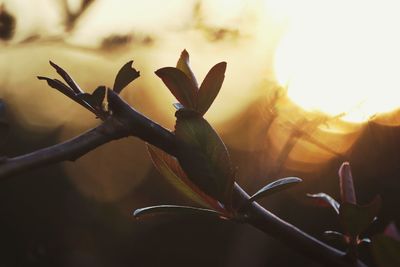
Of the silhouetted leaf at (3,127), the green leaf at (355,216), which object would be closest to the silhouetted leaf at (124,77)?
the silhouetted leaf at (3,127)

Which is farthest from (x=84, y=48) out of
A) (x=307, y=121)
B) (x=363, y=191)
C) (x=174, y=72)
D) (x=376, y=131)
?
(x=363, y=191)

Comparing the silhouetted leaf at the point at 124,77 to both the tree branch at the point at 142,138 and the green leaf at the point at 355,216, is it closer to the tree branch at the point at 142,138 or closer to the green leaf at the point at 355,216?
the tree branch at the point at 142,138

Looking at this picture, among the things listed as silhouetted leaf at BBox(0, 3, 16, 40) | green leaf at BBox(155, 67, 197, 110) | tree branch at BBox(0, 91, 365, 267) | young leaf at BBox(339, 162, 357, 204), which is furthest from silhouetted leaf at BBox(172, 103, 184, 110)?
silhouetted leaf at BBox(0, 3, 16, 40)

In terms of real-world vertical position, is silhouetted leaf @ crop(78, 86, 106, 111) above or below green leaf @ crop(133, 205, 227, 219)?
above

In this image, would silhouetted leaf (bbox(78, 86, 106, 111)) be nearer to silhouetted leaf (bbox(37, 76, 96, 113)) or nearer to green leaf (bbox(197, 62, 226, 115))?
silhouetted leaf (bbox(37, 76, 96, 113))

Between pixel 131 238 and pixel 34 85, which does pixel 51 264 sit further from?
pixel 34 85
